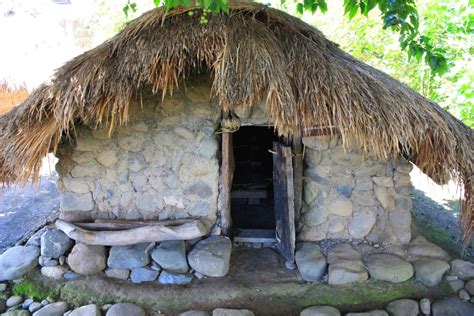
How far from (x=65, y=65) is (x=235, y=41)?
1.46 meters

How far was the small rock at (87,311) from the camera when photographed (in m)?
2.71

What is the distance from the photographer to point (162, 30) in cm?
288

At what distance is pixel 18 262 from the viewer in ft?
10.4

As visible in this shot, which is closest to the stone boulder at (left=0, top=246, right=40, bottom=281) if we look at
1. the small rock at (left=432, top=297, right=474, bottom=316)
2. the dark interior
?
the dark interior

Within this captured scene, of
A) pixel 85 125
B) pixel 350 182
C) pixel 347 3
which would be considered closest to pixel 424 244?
pixel 350 182

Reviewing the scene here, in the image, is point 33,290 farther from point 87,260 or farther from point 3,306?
point 87,260

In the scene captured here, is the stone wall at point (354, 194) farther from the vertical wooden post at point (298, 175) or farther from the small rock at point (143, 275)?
the small rock at point (143, 275)

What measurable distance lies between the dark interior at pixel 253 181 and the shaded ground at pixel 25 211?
230 cm

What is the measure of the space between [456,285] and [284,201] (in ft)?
5.34

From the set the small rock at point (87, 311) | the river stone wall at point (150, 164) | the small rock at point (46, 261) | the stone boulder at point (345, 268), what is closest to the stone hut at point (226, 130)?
the river stone wall at point (150, 164)

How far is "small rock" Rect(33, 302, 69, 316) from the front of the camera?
108 inches

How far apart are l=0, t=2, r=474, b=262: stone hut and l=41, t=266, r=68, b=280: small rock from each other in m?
0.45

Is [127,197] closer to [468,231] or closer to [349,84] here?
[349,84]

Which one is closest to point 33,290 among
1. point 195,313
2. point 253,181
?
point 195,313
